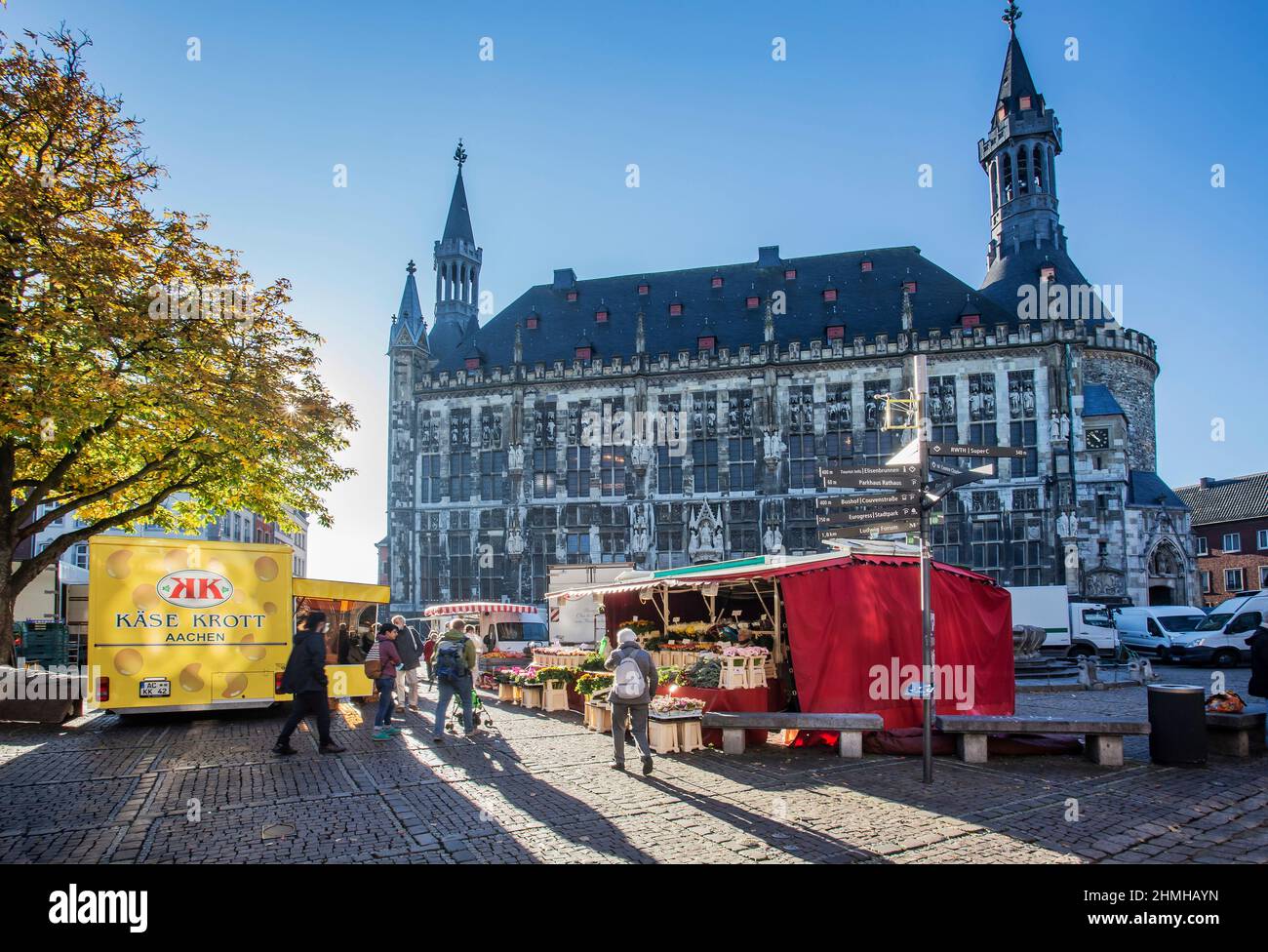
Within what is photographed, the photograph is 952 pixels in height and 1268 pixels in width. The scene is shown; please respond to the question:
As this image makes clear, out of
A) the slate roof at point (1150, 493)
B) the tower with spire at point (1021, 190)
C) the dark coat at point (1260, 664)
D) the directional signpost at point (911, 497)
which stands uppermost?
the tower with spire at point (1021, 190)

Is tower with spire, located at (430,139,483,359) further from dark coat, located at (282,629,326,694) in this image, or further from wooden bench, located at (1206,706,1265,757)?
wooden bench, located at (1206,706,1265,757)

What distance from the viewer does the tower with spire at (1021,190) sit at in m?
38.1

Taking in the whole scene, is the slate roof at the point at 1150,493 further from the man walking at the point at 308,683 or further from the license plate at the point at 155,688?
the license plate at the point at 155,688

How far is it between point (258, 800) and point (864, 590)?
842 cm

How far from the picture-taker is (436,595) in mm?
38812

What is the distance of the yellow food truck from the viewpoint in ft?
41.2

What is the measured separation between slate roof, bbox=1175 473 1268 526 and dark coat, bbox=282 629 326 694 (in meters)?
52.7

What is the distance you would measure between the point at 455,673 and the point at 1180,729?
369 inches

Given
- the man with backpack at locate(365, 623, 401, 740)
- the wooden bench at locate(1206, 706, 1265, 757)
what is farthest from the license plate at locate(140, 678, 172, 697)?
the wooden bench at locate(1206, 706, 1265, 757)

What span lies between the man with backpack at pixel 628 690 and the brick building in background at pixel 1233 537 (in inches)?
1951

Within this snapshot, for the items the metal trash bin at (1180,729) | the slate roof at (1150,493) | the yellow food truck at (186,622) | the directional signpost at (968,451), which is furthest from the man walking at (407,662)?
the slate roof at (1150,493)
